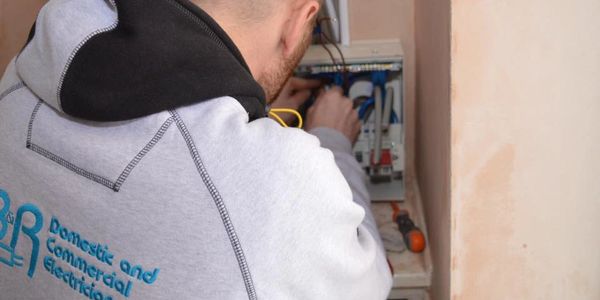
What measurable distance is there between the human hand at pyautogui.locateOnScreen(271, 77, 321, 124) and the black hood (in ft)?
2.34

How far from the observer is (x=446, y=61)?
3.23 ft

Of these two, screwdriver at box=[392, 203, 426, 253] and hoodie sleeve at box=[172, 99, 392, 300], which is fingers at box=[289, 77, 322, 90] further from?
hoodie sleeve at box=[172, 99, 392, 300]

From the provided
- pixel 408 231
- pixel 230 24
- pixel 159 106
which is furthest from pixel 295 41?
pixel 408 231

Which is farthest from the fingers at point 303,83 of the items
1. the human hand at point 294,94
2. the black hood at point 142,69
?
the black hood at point 142,69

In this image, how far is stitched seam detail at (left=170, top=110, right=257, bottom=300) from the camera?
77cm

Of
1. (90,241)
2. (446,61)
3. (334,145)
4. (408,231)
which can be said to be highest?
(446,61)

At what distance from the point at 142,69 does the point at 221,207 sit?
172 mm

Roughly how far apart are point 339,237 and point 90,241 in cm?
29

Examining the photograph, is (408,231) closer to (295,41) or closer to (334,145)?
(334,145)

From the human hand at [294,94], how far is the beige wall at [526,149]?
1.99 ft

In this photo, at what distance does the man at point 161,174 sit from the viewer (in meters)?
0.77

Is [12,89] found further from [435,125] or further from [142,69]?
[435,125]

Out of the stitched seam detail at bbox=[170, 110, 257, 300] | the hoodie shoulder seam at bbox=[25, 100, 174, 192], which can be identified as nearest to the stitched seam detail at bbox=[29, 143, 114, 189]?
the hoodie shoulder seam at bbox=[25, 100, 174, 192]

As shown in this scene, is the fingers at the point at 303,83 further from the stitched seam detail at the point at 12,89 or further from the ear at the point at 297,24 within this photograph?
the stitched seam detail at the point at 12,89
